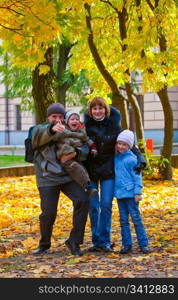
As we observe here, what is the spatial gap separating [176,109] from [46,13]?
26457 mm

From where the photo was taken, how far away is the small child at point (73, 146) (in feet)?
24.7

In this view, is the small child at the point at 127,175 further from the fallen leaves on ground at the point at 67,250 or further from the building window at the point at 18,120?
the building window at the point at 18,120

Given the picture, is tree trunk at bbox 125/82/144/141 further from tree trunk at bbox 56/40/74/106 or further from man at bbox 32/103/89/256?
man at bbox 32/103/89/256

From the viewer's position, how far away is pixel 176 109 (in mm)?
35562

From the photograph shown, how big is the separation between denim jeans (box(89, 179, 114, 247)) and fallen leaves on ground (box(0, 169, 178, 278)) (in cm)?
20

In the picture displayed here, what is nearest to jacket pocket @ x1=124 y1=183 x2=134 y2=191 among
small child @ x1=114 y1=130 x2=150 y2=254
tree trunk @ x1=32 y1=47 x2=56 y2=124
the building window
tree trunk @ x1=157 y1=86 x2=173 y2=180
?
small child @ x1=114 y1=130 x2=150 y2=254

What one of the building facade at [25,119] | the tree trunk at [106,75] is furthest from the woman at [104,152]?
the building facade at [25,119]

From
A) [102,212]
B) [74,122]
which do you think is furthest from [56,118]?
[102,212]

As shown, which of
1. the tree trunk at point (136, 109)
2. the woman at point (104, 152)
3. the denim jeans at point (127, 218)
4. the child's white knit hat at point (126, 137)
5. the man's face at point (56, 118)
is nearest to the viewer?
the man's face at point (56, 118)

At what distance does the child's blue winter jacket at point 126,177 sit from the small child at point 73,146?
0.37m

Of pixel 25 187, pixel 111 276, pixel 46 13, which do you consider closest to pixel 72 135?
pixel 111 276

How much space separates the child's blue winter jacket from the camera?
7840 millimetres

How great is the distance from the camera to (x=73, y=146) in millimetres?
7566

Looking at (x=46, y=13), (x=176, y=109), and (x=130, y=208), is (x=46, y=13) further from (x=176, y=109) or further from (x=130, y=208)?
(x=176, y=109)
